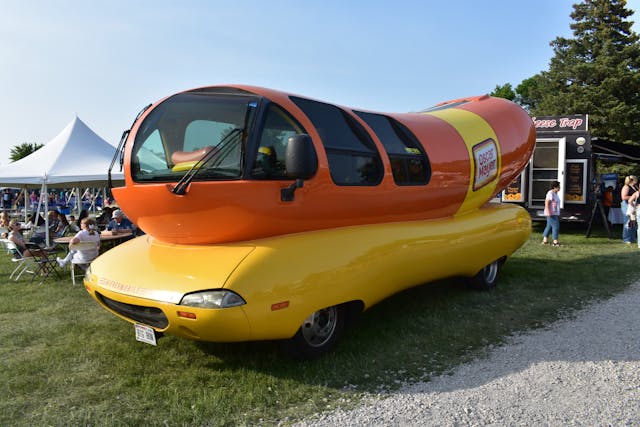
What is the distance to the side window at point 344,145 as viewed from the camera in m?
4.32

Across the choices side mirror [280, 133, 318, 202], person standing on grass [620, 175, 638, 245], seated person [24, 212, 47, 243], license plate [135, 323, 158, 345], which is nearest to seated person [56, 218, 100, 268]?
seated person [24, 212, 47, 243]

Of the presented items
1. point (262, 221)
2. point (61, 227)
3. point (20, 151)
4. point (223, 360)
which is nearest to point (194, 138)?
point (262, 221)

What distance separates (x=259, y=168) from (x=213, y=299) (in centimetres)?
111

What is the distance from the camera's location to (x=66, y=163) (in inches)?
489

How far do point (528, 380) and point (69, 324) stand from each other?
483 centimetres

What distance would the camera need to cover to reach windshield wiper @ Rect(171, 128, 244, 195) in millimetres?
3680

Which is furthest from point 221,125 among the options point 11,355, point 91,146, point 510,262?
point 91,146

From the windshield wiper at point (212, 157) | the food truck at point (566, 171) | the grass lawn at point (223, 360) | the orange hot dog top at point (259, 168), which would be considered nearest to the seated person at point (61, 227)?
the grass lawn at point (223, 360)

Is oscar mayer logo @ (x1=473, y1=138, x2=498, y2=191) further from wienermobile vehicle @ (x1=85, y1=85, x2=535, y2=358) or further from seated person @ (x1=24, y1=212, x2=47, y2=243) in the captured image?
seated person @ (x1=24, y1=212, x2=47, y2=243)

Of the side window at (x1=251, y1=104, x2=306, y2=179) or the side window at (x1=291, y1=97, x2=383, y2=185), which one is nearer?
the side window at (x1=251, y1=104, x2=306, y2=179)

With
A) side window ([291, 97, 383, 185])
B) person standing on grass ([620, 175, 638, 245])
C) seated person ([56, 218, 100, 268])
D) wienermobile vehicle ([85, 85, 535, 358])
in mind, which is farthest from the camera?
person standing on grass ([620, 175, 638, 245])

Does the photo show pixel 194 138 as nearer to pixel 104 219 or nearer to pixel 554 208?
pixel 554 208

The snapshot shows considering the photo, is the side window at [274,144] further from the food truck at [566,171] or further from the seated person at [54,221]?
the seated person at [54,221]

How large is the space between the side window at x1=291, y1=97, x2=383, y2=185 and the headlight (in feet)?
4.94
